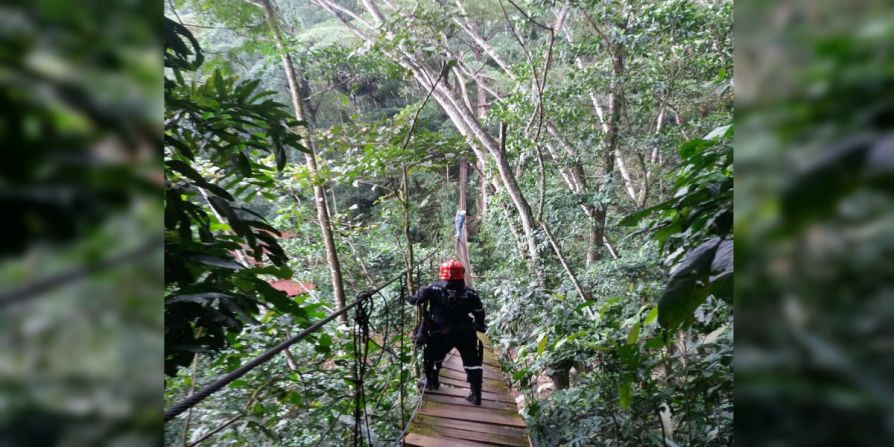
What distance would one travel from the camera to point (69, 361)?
290 mm

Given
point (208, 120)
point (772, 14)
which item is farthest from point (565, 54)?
point (772, 14)

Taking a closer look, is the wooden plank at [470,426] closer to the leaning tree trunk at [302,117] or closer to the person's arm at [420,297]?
the person's arm at [420,297]

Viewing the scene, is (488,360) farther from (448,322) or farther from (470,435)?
(470,435)

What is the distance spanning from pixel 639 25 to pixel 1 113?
470cm

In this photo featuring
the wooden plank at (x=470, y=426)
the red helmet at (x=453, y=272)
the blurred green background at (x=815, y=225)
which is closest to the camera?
the blurred green background at (x=815, y=225)

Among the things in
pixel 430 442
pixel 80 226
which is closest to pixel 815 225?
pixel 80 226

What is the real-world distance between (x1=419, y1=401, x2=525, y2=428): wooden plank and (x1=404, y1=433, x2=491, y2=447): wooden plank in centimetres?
30

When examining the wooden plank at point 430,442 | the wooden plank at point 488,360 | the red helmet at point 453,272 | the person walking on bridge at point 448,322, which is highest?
the red helmet at point 453,272

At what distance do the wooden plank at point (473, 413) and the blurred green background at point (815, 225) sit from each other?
8.29 feet

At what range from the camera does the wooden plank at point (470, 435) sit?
7.84ft

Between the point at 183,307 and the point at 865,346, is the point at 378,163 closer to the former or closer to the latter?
the point at 183,307

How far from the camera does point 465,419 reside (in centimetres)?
269

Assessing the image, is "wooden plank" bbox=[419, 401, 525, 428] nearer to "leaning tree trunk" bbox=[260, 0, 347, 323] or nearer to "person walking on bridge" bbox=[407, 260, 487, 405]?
"person walking on bridge" bbox=[407, 260, 487, 405]

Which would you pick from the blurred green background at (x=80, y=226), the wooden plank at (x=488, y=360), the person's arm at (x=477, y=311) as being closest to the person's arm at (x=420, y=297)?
the person's arm at (x=477, y=311)
